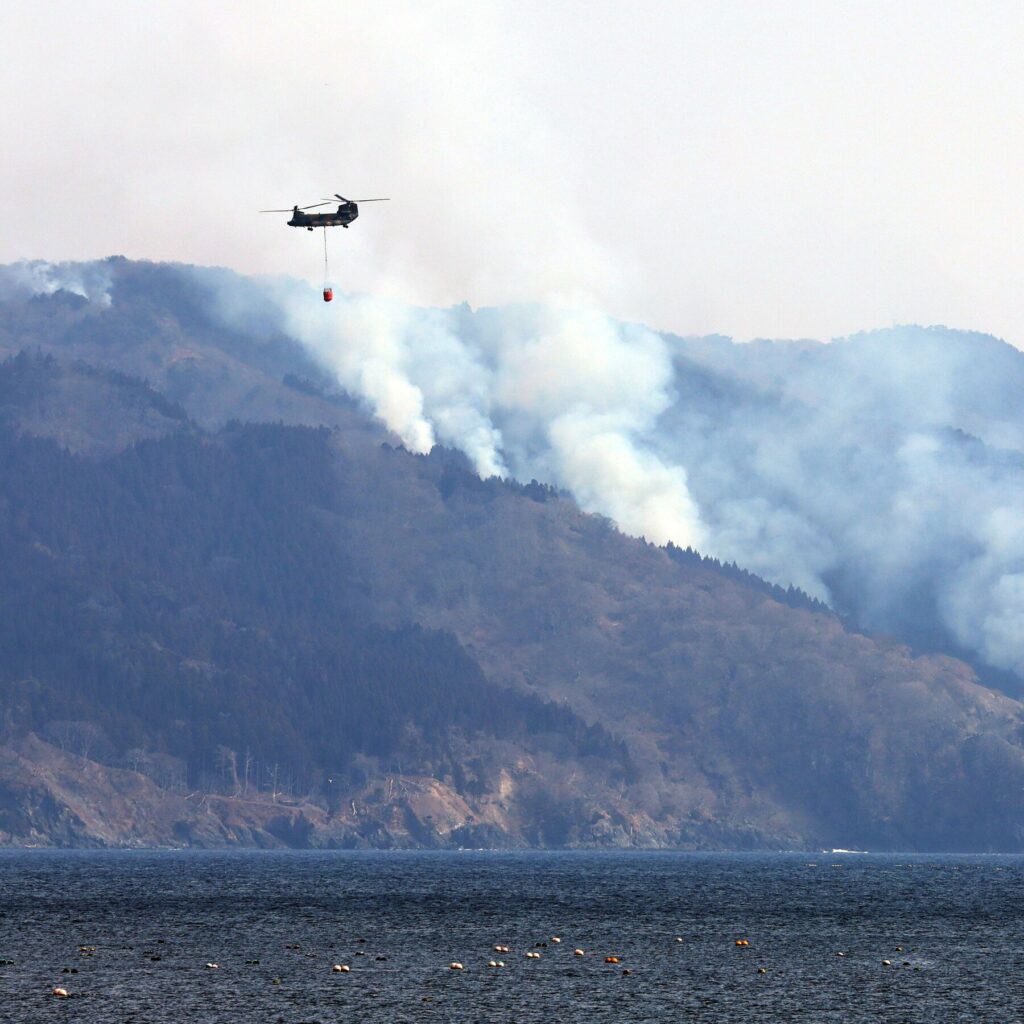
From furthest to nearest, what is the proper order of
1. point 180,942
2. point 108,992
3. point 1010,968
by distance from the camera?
point 180,942 → point 1010,968 → point 108,992

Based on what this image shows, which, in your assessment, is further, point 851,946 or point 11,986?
point 851,946

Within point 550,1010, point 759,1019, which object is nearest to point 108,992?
point 550,1010

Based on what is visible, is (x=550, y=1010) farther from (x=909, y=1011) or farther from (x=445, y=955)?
(x=445, y=955)

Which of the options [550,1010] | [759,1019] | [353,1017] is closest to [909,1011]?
[759,1019]

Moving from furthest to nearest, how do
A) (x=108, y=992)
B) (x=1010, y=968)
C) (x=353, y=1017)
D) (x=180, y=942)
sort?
(x=180, y=942) < (x=1010, y=968) < (x=108, y=992) < (x=353, y=1017)

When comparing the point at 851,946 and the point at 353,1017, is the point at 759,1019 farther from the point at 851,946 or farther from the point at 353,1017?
the point at 851,946

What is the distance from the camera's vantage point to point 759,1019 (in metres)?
136

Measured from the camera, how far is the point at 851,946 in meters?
197

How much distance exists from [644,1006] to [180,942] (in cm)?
6708

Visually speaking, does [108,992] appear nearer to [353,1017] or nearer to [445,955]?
[353,1017]

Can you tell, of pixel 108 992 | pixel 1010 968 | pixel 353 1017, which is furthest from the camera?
pixel 1010 968

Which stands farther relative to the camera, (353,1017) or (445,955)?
(445,955)

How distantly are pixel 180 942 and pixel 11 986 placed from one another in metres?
45.5

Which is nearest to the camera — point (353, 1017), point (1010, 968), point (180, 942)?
point (353, 1017)
